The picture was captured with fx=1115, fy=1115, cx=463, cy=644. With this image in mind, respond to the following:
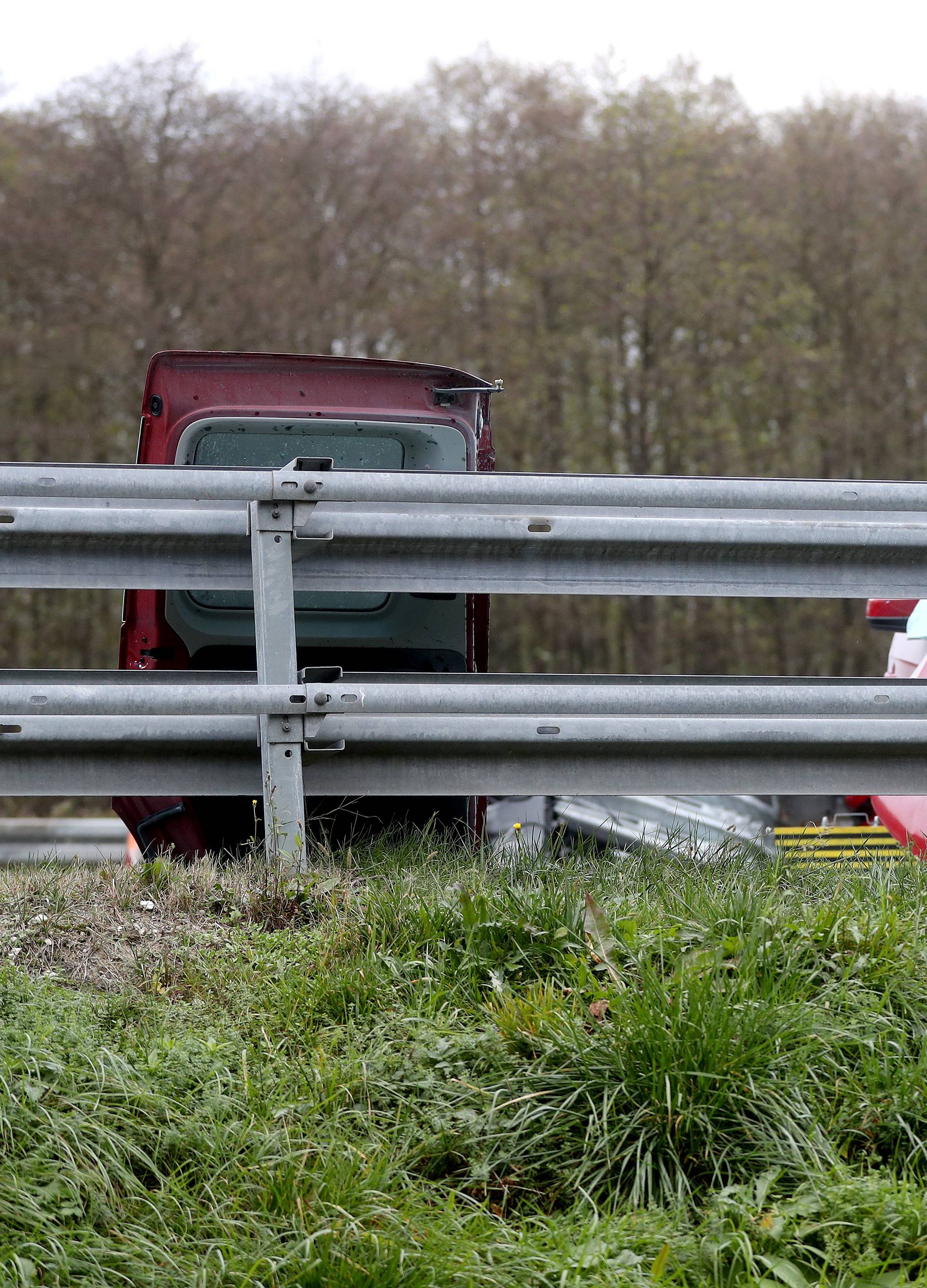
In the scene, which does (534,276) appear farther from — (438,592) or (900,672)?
(438,592)

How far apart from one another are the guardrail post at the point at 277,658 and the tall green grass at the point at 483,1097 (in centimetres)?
31

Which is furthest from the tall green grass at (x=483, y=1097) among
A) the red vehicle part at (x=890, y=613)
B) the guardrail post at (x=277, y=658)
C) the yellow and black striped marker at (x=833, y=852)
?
the red vehicle part at (x=890, y=613)

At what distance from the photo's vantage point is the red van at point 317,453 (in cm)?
405

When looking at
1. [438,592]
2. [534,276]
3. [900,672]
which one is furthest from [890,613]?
[534,276]

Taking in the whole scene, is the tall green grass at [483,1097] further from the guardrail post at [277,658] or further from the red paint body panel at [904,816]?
the red paint body panel at [904,816]

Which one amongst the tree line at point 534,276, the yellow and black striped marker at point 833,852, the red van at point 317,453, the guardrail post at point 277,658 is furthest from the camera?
the tree line at point 534,276

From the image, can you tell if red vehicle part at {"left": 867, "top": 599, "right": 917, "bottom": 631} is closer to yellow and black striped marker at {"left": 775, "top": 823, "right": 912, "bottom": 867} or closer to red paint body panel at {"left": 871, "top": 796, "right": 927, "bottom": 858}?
red paint body panel at {"left": 871, "top": 796, "right": 927, "bottom": 858}

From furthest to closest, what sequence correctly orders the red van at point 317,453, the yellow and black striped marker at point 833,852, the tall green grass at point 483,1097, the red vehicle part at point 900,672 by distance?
the red vehicle part at point 900,672
the red van at point 317,453
the yellow and black striped marker at point 833,852
the tall green grass at point 483,1097

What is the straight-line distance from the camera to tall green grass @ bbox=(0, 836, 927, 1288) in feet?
5.90

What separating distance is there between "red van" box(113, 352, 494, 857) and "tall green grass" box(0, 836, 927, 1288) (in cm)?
147

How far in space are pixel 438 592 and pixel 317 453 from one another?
1.26 m

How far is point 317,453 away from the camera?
4.17 metres

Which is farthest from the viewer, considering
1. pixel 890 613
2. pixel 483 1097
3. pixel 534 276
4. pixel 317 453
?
pixel 534 276

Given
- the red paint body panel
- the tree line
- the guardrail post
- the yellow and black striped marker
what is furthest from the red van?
the tree line
